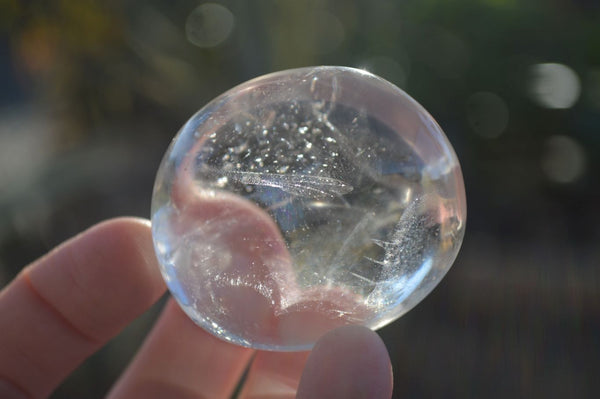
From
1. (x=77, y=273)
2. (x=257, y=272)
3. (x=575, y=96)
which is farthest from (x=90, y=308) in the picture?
(x=575, y=96)

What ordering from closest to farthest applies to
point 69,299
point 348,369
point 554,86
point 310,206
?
point 348,369
point 310,206
point 69,299
point 554,86

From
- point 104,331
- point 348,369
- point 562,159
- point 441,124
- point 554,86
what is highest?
point 348,369

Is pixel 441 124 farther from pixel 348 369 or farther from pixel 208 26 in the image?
pixel 348 369

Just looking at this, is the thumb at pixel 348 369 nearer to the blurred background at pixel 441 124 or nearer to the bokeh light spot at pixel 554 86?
the blurred background at pixel 441 124

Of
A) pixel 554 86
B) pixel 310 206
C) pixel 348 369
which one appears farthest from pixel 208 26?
pixel 348 369

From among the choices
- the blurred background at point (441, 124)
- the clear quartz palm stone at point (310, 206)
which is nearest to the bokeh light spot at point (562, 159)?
the blurred background at point (441, 124)

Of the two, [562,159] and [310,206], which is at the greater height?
[310,206]

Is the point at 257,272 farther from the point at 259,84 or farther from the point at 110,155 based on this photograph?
the point at 110,155
